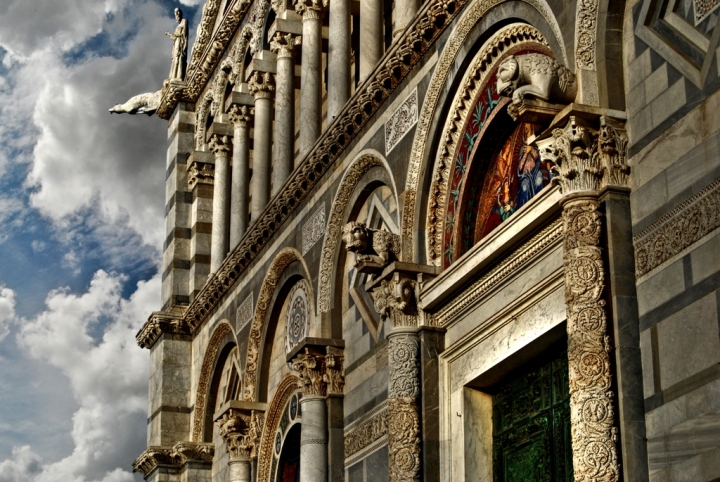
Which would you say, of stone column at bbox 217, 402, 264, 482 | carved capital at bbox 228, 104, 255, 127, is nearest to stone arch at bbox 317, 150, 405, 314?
stone column at bbox 217, 402, 264, 482

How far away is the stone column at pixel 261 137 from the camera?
18109mm

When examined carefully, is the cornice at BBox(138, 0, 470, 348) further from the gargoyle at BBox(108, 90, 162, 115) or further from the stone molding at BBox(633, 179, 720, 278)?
the gargoyle at BBox(108, 90, 162, 115)

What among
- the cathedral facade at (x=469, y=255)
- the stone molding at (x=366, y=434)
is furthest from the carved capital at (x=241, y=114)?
the stone molding at (x=366, y=434)

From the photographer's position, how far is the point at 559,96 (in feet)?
29.7

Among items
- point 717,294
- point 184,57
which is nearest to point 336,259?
point 717,294

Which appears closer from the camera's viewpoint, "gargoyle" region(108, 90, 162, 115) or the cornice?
the cornice

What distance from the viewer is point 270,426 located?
636 inches

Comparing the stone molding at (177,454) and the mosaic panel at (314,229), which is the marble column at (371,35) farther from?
the stone molding at (177,454)

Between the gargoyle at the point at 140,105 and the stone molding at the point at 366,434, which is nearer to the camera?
the stone molding at the point at 366,434

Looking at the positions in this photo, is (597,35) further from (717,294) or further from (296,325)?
(296,325)

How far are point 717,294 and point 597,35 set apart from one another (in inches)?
93.8

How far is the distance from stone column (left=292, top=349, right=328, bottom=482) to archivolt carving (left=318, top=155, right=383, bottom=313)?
27.3 inches

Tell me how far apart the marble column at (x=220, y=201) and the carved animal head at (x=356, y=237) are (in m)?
7.38

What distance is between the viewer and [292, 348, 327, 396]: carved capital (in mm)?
13547
